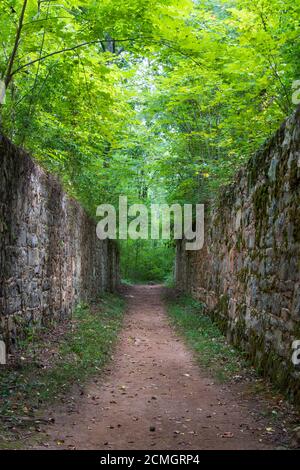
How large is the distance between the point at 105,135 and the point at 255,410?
28.8 ft

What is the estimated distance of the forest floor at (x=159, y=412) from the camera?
386cm

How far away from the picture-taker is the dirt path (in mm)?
3871

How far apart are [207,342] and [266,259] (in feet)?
9.41

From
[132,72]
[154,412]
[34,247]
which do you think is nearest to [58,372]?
[154,412]

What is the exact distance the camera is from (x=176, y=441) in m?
3.89

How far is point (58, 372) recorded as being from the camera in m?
5.57

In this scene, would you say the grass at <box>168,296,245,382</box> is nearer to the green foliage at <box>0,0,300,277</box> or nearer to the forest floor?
the forest floor

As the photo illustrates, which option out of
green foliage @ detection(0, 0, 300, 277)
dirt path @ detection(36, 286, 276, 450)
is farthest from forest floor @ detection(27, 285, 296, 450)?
green foliage @ detection(0, 0, 300, 277)

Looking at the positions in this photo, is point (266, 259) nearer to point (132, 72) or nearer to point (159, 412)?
point (159, 412)

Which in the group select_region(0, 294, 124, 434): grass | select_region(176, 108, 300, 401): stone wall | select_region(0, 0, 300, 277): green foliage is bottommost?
select_region(0, 294, 124, 434): grass

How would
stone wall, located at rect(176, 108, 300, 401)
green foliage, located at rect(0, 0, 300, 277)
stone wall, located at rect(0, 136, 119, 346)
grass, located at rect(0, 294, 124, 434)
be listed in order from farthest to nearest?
green foliage, located at rect(0, 0, 300, 277)
stone wall, located at rect(0, 136, 119, 346)
stone wall, located at rect(176, 108, 300, 401)
grass, located at rect(0, 294, 124, 434)

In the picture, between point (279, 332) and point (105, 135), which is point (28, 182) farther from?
point (105, 135)

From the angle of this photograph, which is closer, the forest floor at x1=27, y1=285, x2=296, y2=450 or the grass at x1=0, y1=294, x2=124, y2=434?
the forest floor at x1=27, y1=285, x2=296, y2=450

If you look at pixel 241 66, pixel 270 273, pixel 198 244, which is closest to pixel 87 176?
pixel 198 244
